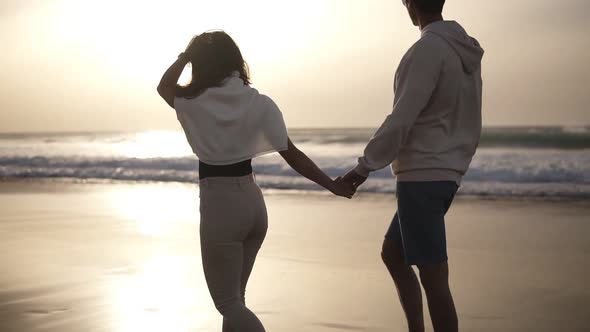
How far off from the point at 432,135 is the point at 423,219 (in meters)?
0.35

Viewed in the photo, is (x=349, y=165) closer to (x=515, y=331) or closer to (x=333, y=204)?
(x=333, y=204)

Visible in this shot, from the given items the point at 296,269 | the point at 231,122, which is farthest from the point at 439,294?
the point at 296,269

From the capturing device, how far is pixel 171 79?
9.75ft

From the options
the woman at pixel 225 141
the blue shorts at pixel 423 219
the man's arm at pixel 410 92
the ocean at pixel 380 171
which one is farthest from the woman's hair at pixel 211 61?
the ocean at pixel 380 171

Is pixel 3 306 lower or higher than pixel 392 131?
lower

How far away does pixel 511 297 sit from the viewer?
507 cm

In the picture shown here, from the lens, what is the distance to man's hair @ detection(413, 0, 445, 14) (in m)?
3.18

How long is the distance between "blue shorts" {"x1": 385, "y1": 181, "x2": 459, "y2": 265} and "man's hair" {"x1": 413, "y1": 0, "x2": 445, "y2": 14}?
2.41 ft

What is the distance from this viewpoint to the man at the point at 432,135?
307cm

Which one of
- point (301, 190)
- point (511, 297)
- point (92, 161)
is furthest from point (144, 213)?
point (92, 161)

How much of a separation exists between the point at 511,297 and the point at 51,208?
7444 millimetres

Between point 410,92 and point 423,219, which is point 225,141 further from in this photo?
point 423,219

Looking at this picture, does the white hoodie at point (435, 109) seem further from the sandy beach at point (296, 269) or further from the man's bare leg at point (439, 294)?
the sandy beach at point (296, 269)

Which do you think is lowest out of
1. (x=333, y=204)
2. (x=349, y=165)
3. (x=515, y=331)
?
(x=349, y=165)
